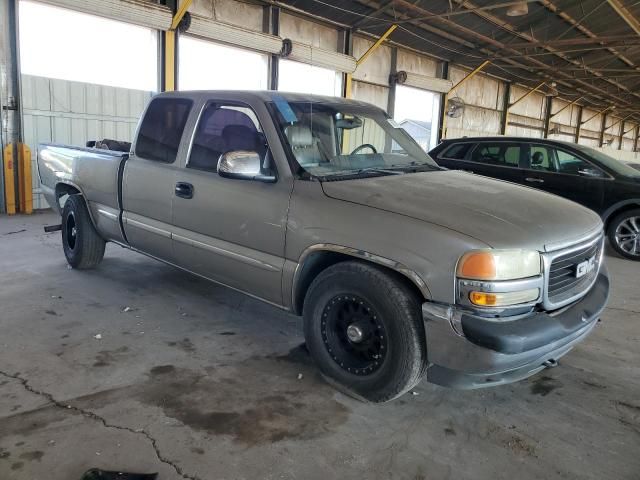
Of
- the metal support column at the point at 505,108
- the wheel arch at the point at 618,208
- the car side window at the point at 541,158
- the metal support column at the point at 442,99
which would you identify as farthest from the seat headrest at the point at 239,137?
the metal support column at the point at 505,108

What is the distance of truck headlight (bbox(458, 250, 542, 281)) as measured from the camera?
2381mm

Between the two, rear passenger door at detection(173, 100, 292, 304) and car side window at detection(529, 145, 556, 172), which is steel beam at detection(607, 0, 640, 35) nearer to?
car side window at detection(529, 145, 556, 172)

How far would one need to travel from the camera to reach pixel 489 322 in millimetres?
2381

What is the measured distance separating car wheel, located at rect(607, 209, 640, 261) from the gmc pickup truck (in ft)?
15.3

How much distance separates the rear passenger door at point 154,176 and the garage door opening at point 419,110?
12.9 metres

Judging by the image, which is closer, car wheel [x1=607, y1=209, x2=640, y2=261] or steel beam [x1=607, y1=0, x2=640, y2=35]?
car wheel [x1=607, y1=209, x2=640, y2=261]

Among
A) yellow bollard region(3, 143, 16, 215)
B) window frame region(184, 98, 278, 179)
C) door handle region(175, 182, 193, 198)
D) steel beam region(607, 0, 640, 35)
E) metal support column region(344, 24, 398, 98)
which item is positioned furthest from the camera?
metal support column region(344, 24, 398, 98)

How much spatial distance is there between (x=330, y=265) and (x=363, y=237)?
0.39 meters

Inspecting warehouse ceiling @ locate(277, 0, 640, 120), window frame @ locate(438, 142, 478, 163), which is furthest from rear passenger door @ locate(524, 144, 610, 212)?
warehouse ceiling @ locate(277, 0, 640, 120)

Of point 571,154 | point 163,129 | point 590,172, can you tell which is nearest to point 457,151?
point 571,154

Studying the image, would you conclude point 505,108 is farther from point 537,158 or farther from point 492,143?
point 537,158

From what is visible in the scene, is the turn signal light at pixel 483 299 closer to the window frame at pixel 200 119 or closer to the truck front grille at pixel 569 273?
the truck front grille at pixel 569 273

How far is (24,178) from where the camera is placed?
27.8ft

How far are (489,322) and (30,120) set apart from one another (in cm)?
881
